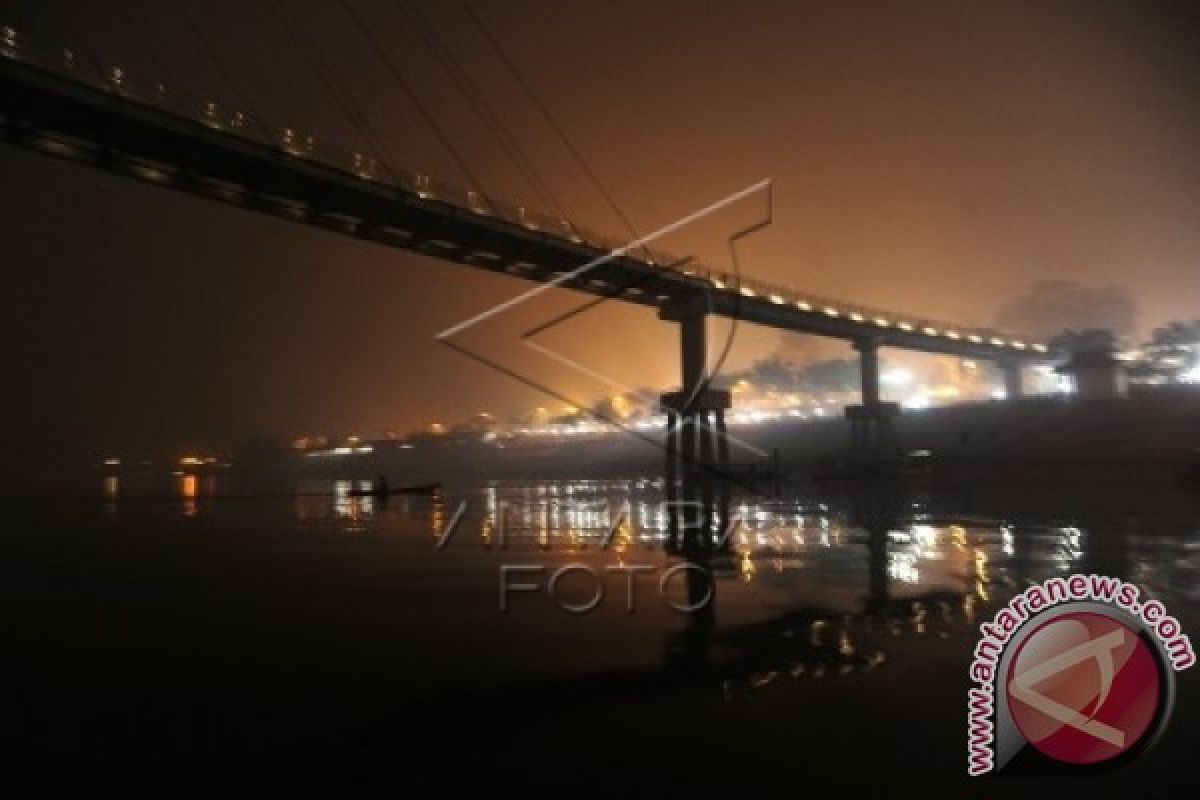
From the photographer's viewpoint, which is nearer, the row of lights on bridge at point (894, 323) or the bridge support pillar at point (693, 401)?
the bridge support pillar at point (693, 401)

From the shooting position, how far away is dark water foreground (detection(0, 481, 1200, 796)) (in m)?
7.52

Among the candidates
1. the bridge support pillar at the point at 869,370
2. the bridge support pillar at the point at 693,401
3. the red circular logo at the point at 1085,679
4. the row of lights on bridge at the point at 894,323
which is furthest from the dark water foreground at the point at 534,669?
the bridge support pillar at the point at 869,370

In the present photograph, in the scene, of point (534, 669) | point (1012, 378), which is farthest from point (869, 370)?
point (534, 669)

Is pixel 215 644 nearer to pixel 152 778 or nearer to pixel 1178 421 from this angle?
pixel 152 778

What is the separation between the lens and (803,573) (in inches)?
782

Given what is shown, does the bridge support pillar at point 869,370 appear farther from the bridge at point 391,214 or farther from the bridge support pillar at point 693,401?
the bridge support pillar at point 693,401

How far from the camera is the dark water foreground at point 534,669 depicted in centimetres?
752

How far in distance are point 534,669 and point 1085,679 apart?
7274mm
